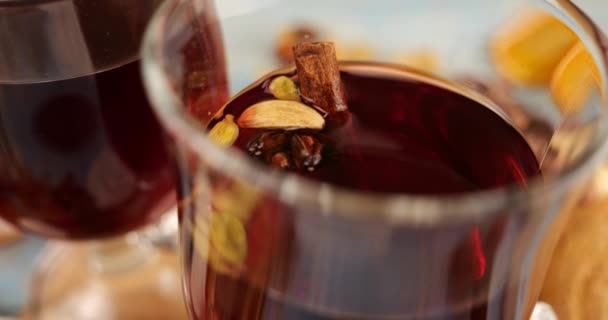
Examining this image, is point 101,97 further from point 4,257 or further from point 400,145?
point 4,257

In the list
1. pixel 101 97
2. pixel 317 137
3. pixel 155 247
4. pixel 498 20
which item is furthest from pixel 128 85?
pixel 155 247

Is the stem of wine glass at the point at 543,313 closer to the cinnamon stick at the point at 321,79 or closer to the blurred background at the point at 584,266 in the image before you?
the blurred background at the point at 584,266

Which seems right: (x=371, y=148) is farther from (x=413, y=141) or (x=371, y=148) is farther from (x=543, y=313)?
(x=543, y=313)

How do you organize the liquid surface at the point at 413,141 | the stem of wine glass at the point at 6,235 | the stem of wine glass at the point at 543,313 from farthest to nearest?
the stem of wine glass at the point at 6,235 → the stem of wine glass at the point at 543,313 → the liquid surface at the point at 413,141

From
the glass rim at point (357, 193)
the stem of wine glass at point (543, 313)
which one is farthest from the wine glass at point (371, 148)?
the stem of wine glass at point (543, 313)

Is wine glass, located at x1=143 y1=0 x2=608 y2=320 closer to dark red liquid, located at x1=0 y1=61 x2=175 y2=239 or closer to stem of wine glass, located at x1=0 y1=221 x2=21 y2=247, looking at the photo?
dark red liquid, located at x1=0 y1=61 x2=175 y2=239

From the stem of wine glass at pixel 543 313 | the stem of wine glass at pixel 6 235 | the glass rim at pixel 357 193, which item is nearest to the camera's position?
the glass rim at pixel 357 193
